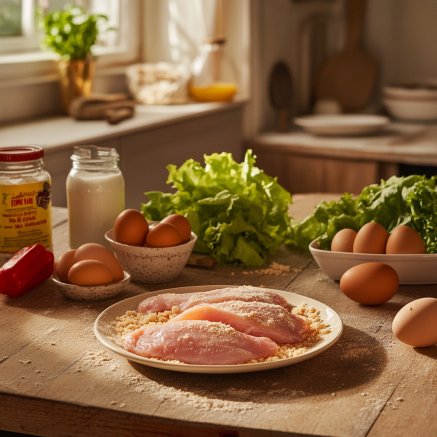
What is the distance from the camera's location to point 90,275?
110 centimetres

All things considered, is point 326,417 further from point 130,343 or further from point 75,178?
point 75,178

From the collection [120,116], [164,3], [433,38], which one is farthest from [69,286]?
[433,38]

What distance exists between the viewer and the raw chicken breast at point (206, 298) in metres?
1.00

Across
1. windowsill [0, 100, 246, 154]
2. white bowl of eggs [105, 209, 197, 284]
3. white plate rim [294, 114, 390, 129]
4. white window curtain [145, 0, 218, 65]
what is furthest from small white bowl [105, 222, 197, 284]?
white window curtain [145, 0, 218, 65]

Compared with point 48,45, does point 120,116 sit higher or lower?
lower

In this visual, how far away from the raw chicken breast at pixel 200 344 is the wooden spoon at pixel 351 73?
3.15m

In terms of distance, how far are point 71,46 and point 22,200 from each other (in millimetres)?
1783

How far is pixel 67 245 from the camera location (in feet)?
4.69

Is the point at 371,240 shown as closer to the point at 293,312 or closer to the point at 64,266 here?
the point at 293,312

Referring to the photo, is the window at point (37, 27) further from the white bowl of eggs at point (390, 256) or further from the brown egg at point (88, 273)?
the white bowl of eggs at point (390, 256)

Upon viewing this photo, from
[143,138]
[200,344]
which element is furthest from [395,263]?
[143,138]

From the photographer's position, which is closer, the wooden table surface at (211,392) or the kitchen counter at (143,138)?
the wooden table surface at (211,392)

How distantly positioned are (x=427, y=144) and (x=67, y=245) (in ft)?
6.86

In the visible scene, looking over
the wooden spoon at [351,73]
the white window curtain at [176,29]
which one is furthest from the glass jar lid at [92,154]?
the wooden spoon at [351,73]
